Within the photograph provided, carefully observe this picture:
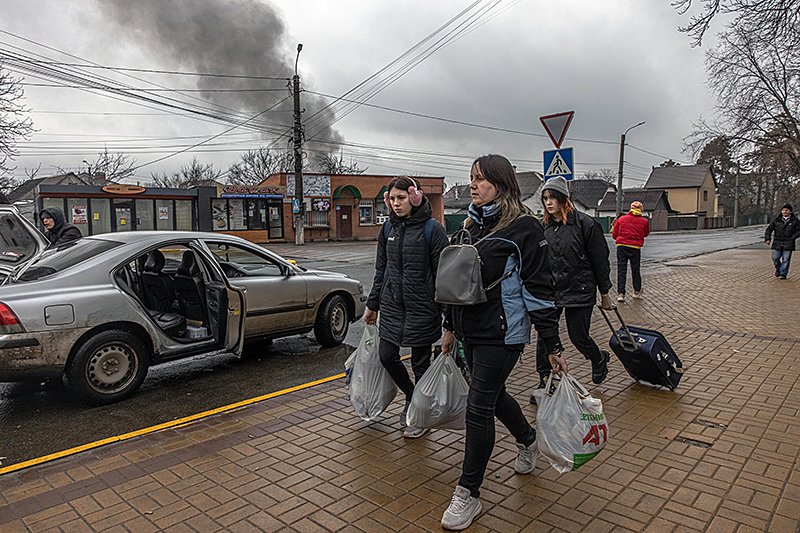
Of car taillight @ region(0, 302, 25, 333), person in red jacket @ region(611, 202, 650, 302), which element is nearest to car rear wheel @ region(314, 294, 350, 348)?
car taillight @ region(0, 302, 25, 333)

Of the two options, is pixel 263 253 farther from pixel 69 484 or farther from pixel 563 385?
pixel 563 385

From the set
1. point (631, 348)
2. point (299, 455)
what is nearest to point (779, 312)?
point (631, 348)

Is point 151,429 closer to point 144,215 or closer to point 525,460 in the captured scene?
point 525,460

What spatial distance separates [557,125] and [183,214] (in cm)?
2555

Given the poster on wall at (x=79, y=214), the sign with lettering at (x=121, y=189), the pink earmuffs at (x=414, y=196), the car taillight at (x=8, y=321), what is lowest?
the car taillight at (x=8, y=321)

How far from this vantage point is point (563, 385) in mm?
3201

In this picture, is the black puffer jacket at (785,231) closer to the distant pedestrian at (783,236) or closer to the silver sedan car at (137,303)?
the distant pedestrian at (783,236)

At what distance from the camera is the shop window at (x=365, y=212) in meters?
37.8

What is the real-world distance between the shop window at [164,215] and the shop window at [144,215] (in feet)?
0.90

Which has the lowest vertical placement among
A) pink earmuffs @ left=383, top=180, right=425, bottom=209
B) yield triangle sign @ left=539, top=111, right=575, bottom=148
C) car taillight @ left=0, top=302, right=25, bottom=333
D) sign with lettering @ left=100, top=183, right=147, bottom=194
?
car taillight @ left=0, top=302, right=25, bottom=333

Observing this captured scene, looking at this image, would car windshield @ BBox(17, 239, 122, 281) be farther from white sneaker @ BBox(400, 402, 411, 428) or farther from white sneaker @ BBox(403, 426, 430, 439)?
white sneaker @ BBox(403, 426, 430, 439)

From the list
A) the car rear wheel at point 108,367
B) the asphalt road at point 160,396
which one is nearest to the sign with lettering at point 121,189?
the asphalt road at point 160,396

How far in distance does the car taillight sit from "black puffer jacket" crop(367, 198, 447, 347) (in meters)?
2.81

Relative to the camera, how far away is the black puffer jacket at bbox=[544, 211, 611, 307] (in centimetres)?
506
